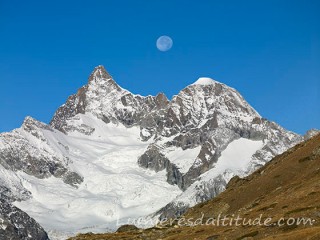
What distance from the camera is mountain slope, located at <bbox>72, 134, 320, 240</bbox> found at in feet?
173

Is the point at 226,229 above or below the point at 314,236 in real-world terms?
above

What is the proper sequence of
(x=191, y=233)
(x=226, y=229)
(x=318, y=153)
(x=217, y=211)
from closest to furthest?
(x=226, y=229)
(x=191, y=233)
(x=318, y=153)
(x=217, y=211)

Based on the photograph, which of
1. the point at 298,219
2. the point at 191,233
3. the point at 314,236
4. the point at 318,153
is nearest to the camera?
the point at 314,236

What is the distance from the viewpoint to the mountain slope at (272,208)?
52.7m

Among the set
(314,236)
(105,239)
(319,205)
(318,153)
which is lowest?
(314,236)

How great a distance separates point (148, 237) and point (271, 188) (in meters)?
23.3

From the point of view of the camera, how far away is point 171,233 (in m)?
75.2

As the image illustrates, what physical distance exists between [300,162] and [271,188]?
683cm

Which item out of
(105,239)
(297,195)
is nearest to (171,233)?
(105,239)

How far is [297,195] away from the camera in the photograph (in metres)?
65.8

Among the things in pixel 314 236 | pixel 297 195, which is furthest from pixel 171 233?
pixel 314 236

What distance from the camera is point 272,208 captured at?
2566 inches

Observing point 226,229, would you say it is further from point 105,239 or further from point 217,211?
point 217,211

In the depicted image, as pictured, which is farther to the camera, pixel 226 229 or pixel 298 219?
pixel 226 229
